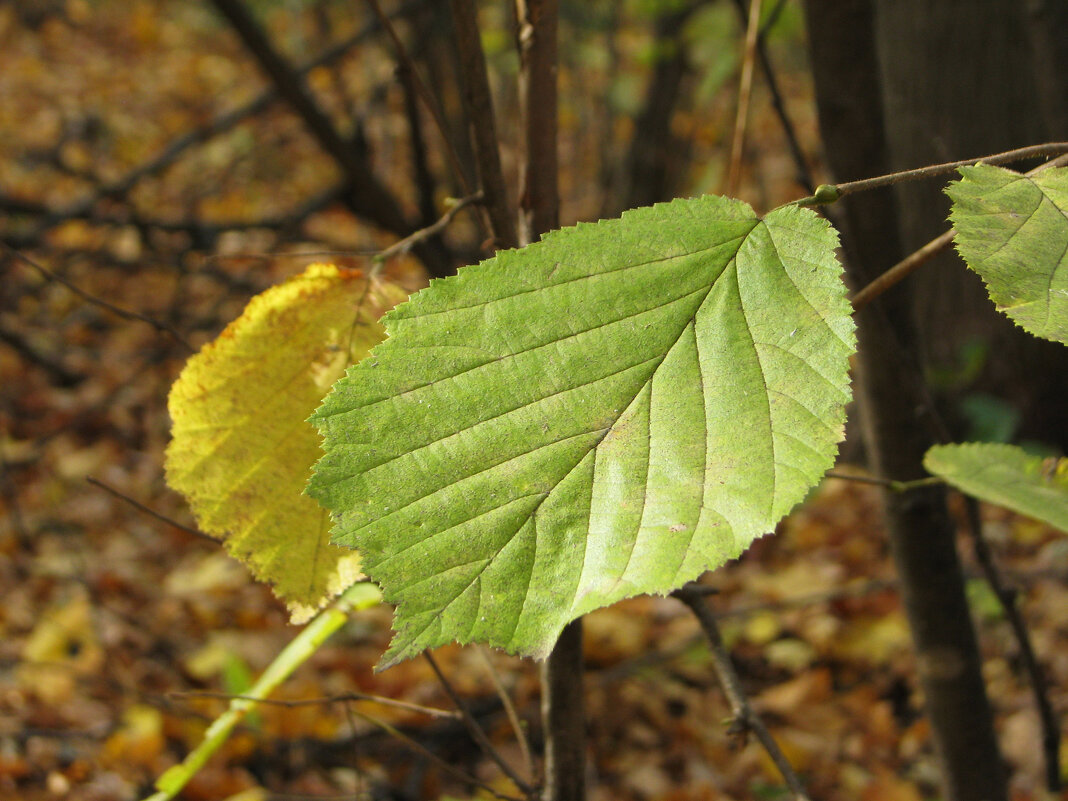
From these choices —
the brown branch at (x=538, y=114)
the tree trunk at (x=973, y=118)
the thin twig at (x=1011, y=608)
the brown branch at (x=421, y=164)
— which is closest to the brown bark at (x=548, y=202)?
the brown branch at (x=538, y=114)

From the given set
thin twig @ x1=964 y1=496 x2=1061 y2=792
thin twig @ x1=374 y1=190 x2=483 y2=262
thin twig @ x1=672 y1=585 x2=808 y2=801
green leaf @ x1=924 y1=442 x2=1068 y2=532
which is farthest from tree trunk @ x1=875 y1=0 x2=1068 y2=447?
thin twig @ x1=374 y1=190 x2=483 y2=262

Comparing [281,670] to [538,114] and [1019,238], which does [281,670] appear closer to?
[538,114]

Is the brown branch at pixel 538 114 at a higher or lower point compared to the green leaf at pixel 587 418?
higher

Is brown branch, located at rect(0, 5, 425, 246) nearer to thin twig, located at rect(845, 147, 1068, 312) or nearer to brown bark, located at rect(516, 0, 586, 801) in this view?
brown bark, located at rect(516, 0, 586, 801)

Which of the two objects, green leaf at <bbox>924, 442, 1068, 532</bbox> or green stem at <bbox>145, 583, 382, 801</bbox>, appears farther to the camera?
green stem at <bbox>145, 583, 382, 801</bbox>

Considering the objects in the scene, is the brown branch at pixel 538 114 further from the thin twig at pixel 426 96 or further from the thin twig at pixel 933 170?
the thin twig at pixel 933 170

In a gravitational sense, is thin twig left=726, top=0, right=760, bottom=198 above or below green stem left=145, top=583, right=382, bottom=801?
above

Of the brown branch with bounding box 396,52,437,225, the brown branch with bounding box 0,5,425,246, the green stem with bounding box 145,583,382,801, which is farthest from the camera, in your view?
the brown branch with bounding box 0,5,425,246
